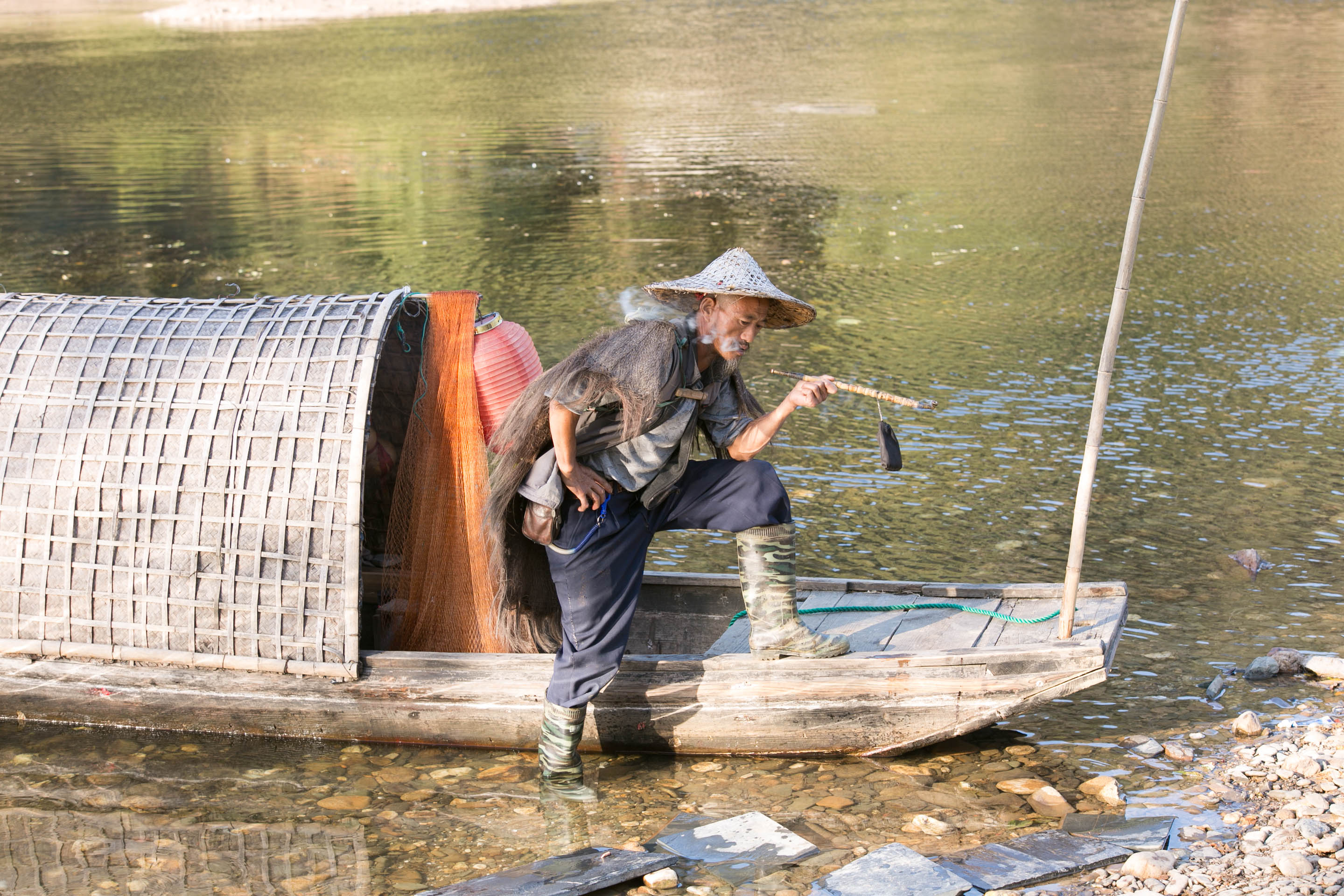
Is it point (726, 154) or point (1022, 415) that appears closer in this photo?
point (1022, 415)

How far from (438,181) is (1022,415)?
9.95 m

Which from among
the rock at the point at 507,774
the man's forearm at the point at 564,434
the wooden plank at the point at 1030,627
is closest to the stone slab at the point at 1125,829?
the wooden plank at the point at 1030,627

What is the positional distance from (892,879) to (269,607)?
238 cm

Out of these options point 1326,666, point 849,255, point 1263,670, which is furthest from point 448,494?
point 849,255

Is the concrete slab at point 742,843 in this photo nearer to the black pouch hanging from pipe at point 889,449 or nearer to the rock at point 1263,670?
the black pouch hanging from pipe at point 889,449

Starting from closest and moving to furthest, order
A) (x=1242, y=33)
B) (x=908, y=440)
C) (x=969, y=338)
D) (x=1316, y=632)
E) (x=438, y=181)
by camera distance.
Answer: (x=1316, y=632), (x=908, y=440), (x=969, y=338), (x=438, y=181), (x=1242, y=33)

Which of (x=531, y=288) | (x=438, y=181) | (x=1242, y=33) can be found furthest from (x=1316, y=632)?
(x=1242, y=33)

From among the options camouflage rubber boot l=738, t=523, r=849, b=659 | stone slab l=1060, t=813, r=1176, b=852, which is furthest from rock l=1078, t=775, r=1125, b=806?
camouflage rubber boot l=738, t=523, r=849, b=659

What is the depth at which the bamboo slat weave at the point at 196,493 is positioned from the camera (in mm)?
4809

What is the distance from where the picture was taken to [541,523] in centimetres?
459

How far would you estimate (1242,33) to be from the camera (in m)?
27.5

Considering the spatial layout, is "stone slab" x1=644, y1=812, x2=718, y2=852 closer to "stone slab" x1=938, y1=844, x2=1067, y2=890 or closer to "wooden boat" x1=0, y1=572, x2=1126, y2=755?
"wooden boat" x1=0, y1=572, x2=1126, y2=755

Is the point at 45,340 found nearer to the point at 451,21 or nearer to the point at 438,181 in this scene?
the point at 438,181

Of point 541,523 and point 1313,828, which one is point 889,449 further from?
point 1313,828
